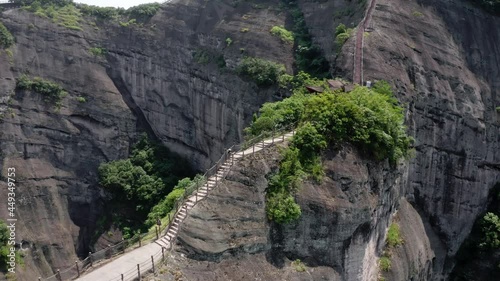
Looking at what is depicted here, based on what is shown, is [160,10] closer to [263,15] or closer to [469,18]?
[263,15]

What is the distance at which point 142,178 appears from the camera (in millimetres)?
36188

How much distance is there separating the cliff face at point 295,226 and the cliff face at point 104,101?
13110mm

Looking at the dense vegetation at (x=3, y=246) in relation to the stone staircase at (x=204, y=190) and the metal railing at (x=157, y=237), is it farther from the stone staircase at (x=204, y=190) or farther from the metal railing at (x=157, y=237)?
the stone staircase at (x=204, y=190)

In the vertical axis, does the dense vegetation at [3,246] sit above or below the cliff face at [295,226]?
below

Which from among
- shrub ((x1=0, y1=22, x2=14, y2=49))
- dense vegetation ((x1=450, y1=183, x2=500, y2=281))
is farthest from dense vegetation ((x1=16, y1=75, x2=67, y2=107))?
dense vegetation ((x1=450, y1=183, x2=500, y2=281))

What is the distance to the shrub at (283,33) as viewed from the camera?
34469 mm

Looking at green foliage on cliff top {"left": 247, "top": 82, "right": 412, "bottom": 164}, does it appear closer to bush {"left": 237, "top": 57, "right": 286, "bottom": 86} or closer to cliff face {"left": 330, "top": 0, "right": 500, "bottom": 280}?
cliff face {"left": 330, "top": 0, "right": 500, "bottom": 280}

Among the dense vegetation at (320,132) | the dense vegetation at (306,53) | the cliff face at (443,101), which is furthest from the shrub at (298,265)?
the dense vegetation at (306,53)

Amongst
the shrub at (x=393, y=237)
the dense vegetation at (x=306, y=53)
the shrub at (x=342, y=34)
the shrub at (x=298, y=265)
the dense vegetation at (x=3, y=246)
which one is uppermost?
the shrub at (x=342, y=34)

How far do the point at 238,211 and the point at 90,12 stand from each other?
110 ft

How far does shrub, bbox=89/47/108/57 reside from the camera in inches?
1626

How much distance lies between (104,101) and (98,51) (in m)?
4.95

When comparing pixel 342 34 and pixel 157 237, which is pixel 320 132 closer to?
pixel 157 237

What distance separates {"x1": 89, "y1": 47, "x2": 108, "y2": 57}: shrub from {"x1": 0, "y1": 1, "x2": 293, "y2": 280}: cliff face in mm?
330
